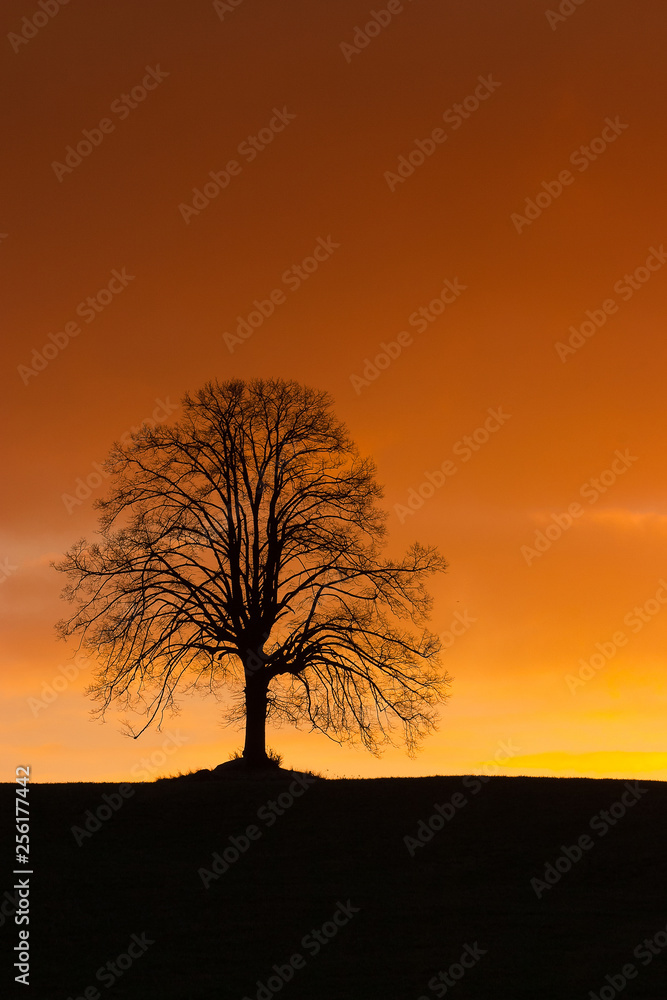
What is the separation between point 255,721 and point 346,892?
13.8 metres

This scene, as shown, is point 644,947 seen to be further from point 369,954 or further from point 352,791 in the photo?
point 352,791

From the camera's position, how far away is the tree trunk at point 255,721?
1438 inches

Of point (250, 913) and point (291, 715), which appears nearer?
point (250, 913)

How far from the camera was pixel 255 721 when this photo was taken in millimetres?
36625

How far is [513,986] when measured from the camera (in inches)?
681

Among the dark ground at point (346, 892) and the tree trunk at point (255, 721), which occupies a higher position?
the tree trunk at point (255, 721)

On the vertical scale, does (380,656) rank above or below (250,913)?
above

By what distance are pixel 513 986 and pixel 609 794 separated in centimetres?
1465

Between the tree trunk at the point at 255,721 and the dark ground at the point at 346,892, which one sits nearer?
the dark ground at the point at 346,892

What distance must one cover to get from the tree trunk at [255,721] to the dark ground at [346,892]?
308cm

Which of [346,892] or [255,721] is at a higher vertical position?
[255,721]

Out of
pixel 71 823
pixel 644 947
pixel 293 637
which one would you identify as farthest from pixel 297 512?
pixel 644 947

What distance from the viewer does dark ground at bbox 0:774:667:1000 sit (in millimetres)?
18094

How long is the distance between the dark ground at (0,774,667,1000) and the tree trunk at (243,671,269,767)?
10.1 feet
